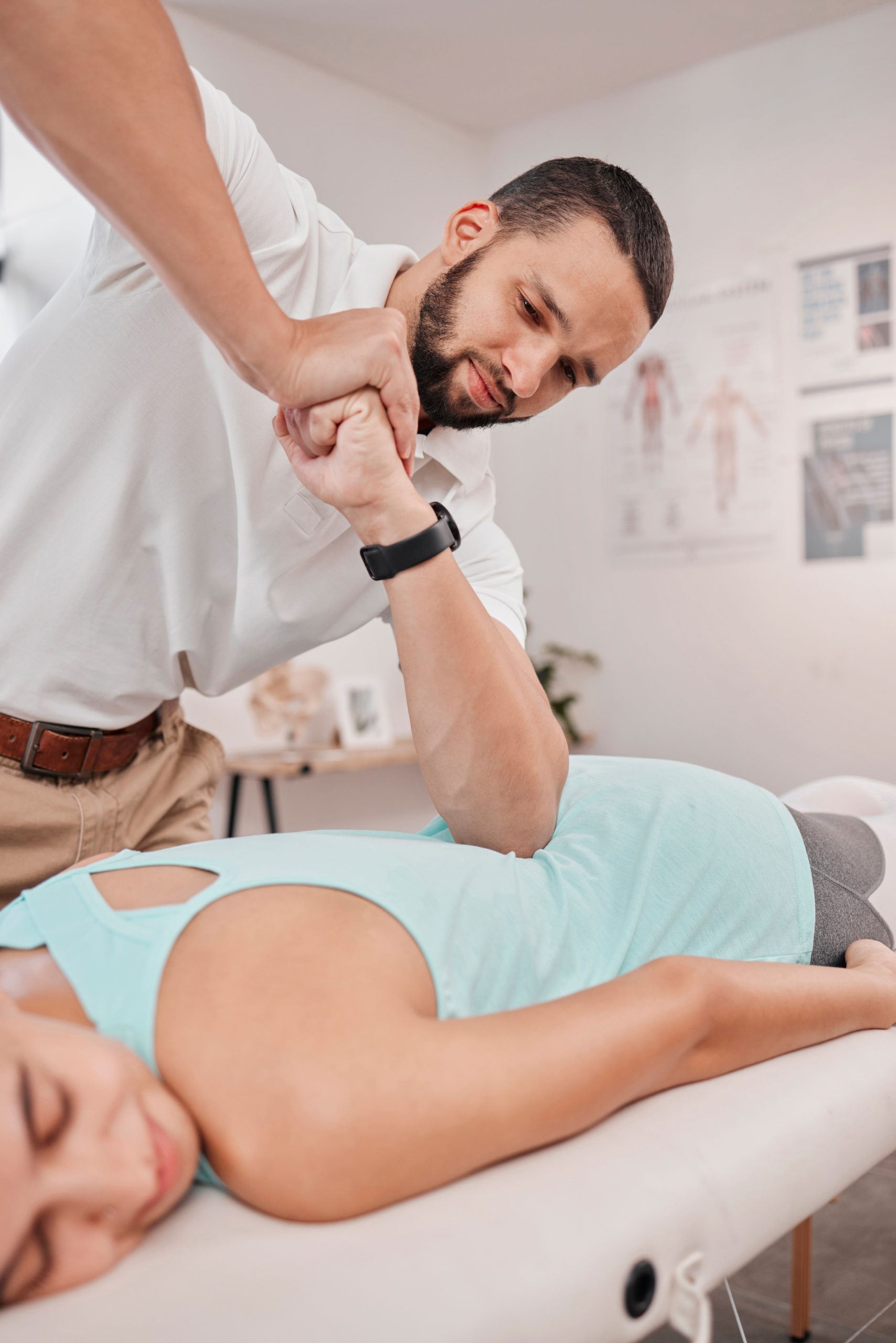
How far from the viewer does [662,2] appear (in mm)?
3396

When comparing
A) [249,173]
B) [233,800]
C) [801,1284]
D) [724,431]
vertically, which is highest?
[724,431]

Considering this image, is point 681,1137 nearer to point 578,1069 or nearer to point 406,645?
point 578,1069

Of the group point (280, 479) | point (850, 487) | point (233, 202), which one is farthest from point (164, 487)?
point (850, 487)

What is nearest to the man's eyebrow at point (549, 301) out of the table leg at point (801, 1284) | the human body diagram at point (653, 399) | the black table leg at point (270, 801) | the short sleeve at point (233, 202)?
the short sleeve at point (233, 202)

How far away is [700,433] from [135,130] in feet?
10.9

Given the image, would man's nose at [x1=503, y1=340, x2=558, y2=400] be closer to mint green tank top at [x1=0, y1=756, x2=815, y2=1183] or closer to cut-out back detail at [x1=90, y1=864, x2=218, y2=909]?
mint green tank top at [x1=0, y1=756, x2=815, y2=1183]

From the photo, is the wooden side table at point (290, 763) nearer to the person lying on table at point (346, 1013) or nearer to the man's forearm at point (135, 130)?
the person lying on table at point (346, 1013)

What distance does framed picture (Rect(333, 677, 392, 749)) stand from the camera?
367cm

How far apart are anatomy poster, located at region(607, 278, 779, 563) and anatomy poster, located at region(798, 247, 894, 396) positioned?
128 millimetres

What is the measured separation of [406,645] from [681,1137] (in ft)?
1.63

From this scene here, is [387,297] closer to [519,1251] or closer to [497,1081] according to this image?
[497,1081]

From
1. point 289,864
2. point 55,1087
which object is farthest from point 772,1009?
point 55,1087

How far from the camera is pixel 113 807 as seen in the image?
133 cm

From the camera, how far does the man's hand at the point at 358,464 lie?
3.25 ft
